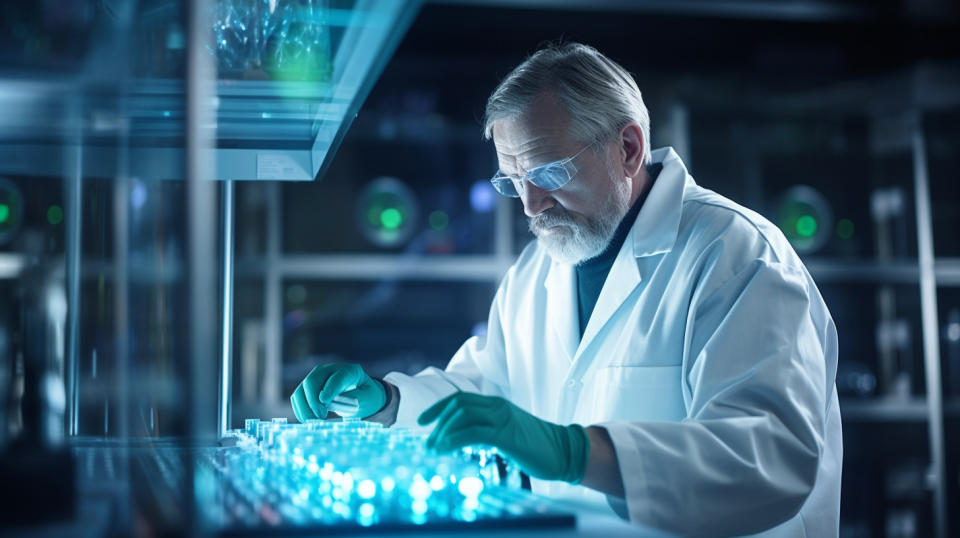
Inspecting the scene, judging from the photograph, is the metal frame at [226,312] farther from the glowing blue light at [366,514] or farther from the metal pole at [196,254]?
the metal pole at [196,254]

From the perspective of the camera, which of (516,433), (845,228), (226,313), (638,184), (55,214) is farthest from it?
(845,228)

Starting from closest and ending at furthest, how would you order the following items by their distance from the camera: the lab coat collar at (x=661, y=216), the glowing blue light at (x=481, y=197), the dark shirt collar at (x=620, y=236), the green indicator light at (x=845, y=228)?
1. the lab coat collar at (x=661, y=216)
2. the dark shirt collar at (x=620, y=236)
3. the glowing blue light at (x=481, y=197)
4. the green indicator light at (x=845, y=228)

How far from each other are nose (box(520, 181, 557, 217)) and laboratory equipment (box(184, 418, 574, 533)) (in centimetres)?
59

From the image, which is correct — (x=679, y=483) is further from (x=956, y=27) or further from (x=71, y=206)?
(x=956, y=27)

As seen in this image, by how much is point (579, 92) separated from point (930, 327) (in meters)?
2.45

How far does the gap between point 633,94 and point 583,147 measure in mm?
188

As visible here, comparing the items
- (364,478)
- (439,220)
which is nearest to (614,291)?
(364,478)

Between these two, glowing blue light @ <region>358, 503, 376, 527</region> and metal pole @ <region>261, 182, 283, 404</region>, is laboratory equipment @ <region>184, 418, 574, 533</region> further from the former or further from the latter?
metal pole @ <region>261, 182, 283, 404</region>

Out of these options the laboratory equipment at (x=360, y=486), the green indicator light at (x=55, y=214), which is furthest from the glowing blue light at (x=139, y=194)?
the green indicator light at (x=55, y=214)

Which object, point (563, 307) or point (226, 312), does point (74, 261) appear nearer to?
point (226, 312)

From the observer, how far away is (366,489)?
2.53 ft

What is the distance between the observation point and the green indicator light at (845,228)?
3596mm

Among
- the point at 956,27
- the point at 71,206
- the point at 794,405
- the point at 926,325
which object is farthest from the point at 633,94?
the point at 956,27

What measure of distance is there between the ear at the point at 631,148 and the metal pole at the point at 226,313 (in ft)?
2.33
